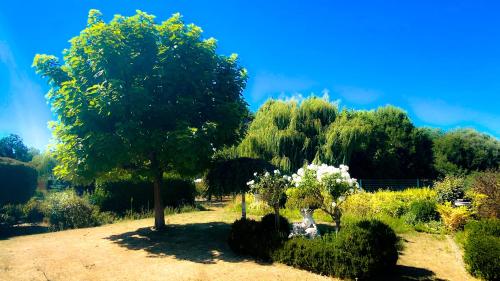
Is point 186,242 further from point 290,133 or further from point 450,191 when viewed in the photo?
point 290,133

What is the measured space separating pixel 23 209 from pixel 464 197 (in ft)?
73.7

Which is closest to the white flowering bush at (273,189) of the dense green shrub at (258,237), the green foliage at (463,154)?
the dense green shrub at (258,237)

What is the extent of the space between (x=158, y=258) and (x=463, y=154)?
40.1m

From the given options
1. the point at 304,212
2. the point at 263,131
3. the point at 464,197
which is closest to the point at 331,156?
the point at 263,131

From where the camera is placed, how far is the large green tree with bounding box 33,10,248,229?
11953mm

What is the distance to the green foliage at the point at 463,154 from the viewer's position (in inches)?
1545

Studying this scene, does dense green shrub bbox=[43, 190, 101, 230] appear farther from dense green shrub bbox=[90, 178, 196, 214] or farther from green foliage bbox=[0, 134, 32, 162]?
green foliage bbox=[0, 134, 32, 162]

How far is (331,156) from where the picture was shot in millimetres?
24469

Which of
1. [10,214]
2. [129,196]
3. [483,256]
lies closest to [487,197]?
[483,256]

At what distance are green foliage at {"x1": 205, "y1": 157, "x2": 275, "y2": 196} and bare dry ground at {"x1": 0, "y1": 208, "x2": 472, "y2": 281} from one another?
5.89 feet

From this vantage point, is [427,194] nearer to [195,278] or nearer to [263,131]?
[263,131]

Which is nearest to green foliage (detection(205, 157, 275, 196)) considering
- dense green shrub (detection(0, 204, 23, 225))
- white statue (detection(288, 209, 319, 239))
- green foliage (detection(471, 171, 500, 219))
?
white statue (detection(288, 209, 319, 239))

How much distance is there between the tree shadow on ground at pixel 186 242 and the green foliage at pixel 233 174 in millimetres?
1757

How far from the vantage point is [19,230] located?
15969 millimetres
